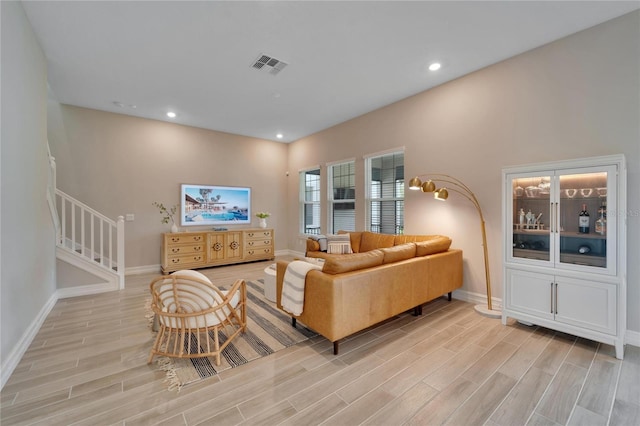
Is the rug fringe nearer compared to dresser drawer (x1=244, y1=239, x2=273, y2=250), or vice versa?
the rug fringe

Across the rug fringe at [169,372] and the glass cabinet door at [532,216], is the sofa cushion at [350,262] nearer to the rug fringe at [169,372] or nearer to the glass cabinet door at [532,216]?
the rug fringe at [169,372]

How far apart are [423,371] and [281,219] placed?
18.5 ft

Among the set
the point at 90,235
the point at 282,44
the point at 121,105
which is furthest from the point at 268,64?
the point at 90,235

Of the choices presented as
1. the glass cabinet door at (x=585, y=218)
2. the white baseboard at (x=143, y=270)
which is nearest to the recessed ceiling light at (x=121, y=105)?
the white baseboard at (x=143, y=270)

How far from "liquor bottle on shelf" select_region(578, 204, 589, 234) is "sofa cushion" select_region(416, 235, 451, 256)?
134cm

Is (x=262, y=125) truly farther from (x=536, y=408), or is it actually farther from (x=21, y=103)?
(x=536, y=408)

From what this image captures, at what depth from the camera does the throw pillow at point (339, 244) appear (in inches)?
192

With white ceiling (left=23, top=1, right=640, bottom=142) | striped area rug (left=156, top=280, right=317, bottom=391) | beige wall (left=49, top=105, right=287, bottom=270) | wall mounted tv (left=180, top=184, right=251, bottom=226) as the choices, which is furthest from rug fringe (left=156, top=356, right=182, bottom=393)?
wall mounted tv (left=180, top=184, right=251, bottom=226)

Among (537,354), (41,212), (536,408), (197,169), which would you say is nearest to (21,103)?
(41,212)

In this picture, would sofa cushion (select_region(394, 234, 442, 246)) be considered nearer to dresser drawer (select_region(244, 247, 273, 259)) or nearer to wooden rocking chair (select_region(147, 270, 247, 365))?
wooden rocking chair (select_region(147, 270, 247, 365))

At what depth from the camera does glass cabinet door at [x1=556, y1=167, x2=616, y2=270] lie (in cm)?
238

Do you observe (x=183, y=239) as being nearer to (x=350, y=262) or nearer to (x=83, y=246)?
(x=83, y=246)

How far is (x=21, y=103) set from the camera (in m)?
2.44

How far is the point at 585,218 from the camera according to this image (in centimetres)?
258
